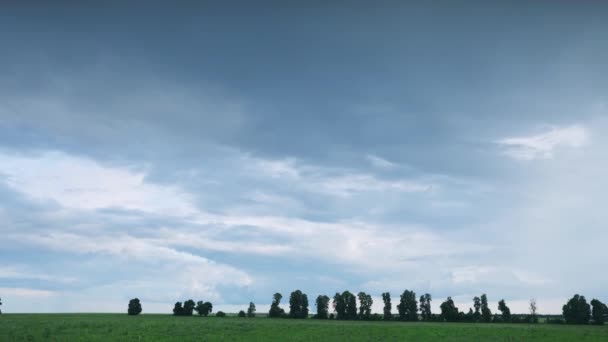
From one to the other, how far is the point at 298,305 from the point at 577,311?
8163 centimetres

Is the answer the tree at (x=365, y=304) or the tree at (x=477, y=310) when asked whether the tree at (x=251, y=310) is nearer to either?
the tree at (x=365, y=304)

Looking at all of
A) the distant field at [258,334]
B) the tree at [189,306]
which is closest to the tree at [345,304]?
the tree at [189,306]

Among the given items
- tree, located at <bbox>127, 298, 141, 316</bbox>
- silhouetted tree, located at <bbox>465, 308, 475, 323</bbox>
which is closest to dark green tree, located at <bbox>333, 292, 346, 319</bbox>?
silhouetted tree, located at <bbox>465, 308, 475, 323</bbox>

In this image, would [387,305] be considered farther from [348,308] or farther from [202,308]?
[202,308]

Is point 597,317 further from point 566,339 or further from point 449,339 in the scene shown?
point 449,339

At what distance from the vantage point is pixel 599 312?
133625 millimetres

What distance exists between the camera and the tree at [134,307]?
15450cm

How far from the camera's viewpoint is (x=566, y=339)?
66.8 metres

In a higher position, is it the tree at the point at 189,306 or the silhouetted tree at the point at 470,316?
the tree at the point at 189,306

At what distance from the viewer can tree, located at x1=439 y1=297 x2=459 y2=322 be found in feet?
447

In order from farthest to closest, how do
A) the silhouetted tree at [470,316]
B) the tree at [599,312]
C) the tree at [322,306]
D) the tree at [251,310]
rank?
the tree at [251,310], the tree at [322,306], the silhouetted tree at [470,316], the tree at [599,312]

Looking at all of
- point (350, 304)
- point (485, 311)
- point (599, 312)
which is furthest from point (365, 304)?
point (599, 312)

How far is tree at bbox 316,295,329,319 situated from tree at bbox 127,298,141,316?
5903cm

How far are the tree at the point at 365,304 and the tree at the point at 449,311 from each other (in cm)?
2443
